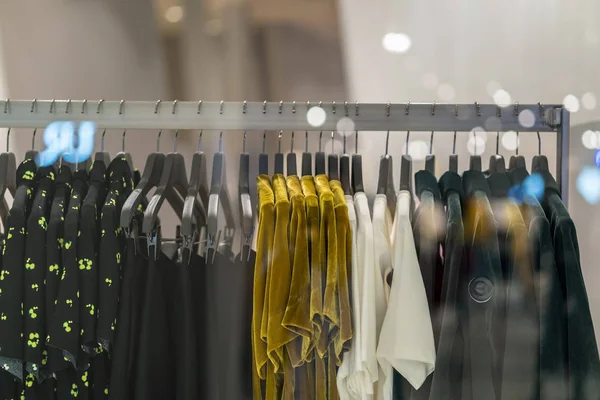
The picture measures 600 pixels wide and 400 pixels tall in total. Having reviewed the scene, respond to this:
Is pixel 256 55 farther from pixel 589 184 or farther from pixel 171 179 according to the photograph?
pixel 589 184

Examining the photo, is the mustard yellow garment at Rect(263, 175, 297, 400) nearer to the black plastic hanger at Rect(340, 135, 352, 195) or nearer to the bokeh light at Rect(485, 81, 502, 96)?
the black plastic hanger at Rect(340, 135, 352, 195)

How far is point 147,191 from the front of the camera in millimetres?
1266

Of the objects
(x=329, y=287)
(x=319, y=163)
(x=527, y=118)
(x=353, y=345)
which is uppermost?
(x=527, y=118)

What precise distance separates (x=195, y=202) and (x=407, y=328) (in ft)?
1.67

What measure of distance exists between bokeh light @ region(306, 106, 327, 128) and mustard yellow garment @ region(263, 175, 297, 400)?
0.80 ft

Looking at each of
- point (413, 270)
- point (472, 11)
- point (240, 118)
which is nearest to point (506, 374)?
point (413, 270)

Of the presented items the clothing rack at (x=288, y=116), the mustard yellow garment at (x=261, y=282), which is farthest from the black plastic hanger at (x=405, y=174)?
the mustard yellow garment at (x=261, y=282)

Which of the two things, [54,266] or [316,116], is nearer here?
[54,266]

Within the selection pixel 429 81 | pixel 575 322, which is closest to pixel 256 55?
pixel 429 81

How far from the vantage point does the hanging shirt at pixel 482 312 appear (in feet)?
3.47

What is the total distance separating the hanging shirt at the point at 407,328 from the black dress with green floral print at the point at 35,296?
0.61 meters

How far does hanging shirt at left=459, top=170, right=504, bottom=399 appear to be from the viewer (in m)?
1.06

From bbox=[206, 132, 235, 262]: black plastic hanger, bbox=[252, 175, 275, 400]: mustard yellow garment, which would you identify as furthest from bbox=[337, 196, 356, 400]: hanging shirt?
bbox=[206, 132, 235, 262]: black plastic hanger

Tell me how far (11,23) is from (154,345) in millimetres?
1267
